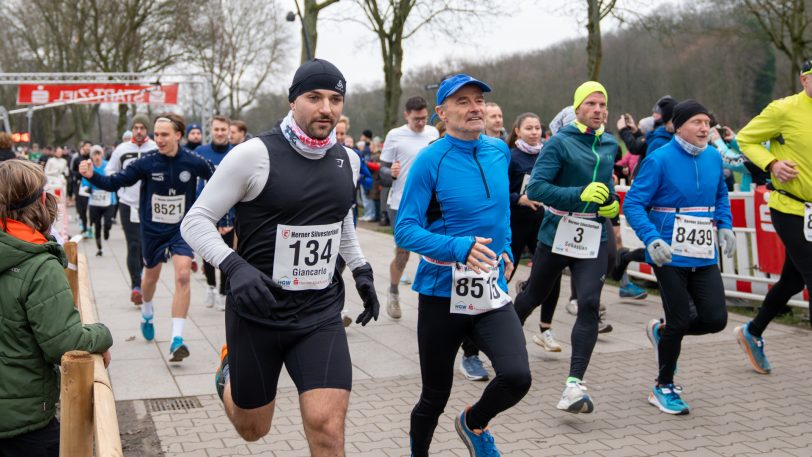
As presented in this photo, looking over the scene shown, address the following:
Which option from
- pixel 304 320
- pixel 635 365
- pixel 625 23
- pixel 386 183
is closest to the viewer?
pixel 304 320

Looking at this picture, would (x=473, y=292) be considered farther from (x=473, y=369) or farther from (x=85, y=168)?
(x=85, y=168)

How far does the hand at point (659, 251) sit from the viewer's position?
17.7ft

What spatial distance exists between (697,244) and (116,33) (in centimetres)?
3887

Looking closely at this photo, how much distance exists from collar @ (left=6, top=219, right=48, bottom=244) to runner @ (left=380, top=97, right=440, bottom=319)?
5.78 m

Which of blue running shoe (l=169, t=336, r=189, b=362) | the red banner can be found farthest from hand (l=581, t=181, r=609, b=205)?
the red banner

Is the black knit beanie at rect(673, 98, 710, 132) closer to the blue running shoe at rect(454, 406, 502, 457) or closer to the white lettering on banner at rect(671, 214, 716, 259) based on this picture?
the white lettering on banner at rect(671, 214, 716, 259)

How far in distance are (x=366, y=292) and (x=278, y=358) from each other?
0.49 m

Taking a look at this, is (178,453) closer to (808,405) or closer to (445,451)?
(445,451)

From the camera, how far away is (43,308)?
10.3ft

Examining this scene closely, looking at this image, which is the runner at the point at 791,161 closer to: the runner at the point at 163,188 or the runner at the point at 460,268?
the runner at the point at 460,268

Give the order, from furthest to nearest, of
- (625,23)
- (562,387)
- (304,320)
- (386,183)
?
(625,23)
(386,183)
(562,387)
(304,320)

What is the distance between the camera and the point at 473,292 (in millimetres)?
4258

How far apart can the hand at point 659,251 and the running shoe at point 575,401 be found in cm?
90

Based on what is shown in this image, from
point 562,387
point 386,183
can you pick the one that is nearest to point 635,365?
point 562,387
